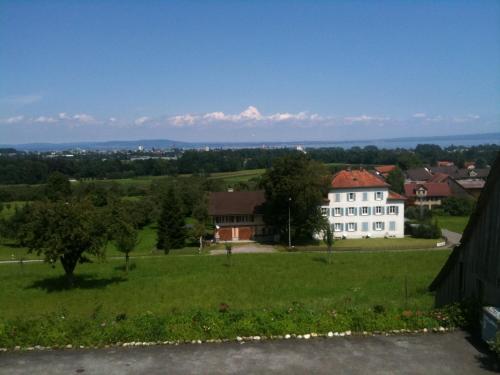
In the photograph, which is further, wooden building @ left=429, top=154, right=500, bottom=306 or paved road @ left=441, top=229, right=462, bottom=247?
paved road @ left=441, top=229, right=462, bottom=247

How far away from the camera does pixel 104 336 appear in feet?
35.1

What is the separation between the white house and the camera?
55125 mm

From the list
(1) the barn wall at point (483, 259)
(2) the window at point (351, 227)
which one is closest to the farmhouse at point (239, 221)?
(2) the window at point (351, 227)

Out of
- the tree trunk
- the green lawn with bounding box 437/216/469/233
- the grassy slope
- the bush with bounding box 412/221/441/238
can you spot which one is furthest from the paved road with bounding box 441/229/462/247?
the tree trunk

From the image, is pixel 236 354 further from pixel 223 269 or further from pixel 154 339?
pixel 223 269

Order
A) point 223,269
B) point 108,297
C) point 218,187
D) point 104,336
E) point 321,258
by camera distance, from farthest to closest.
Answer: point 218,187 → point 321,258 → point 223,269 → point 108,297 → point 104,336

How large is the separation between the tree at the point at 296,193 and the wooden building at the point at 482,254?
35519 mm

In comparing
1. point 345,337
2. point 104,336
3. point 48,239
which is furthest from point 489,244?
point 48,239

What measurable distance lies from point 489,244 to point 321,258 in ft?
89.3

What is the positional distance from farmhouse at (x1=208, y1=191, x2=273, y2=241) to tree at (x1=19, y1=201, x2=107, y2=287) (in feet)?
92.6

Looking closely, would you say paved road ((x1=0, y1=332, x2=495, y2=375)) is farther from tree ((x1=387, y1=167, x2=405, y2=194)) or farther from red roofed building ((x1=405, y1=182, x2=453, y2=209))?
tree ((x1=387, y1=167, x2=405, y2=194))

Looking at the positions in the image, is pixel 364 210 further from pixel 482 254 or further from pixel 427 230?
pixel 482 254

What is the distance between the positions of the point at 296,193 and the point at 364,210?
11398 millimetres

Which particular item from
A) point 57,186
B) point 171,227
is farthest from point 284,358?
point 57,186
